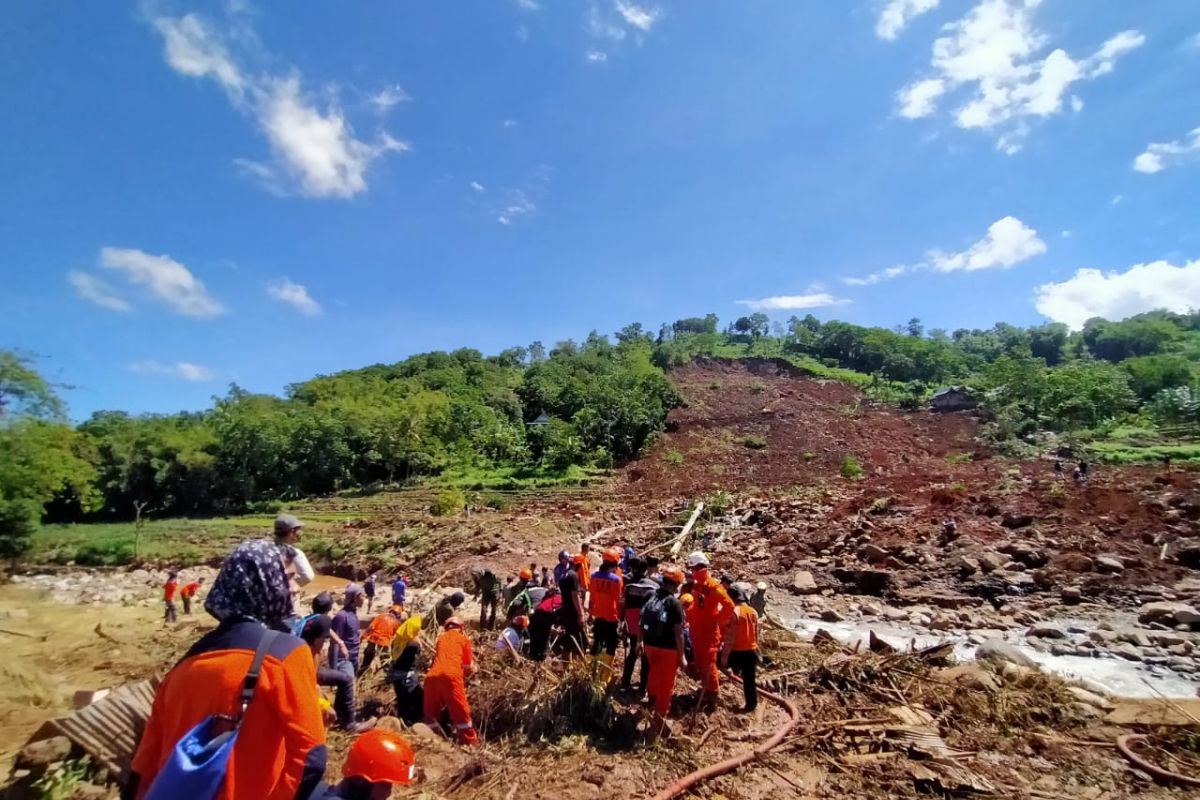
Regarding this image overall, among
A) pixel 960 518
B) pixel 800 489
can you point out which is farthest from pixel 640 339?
pixel 960 518

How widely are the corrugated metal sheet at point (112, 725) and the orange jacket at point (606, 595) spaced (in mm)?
4125

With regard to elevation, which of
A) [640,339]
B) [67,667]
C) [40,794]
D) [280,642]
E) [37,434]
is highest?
[640,339]

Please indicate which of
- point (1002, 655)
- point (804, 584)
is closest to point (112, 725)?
point (1002, 655)

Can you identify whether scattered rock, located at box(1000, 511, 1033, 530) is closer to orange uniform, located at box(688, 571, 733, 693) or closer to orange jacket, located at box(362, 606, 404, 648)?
orange uniform, located at box(688, 571, 733, 693)

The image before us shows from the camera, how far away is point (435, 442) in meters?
50.2

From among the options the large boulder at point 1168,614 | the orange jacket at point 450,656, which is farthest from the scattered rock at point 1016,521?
the orange jacket at point 450,656

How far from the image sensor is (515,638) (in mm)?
7344

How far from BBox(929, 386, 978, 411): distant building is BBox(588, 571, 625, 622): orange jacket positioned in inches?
2199

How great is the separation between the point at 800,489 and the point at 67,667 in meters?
24.5

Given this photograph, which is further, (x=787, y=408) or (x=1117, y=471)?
(x=787, y=408)

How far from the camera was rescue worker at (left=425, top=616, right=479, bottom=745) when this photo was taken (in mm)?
5602

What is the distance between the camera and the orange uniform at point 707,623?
6.10 meters

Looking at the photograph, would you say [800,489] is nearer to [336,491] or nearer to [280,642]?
[280,642]

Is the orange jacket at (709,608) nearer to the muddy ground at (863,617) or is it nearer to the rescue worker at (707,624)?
the rescue worker at (707,624)
